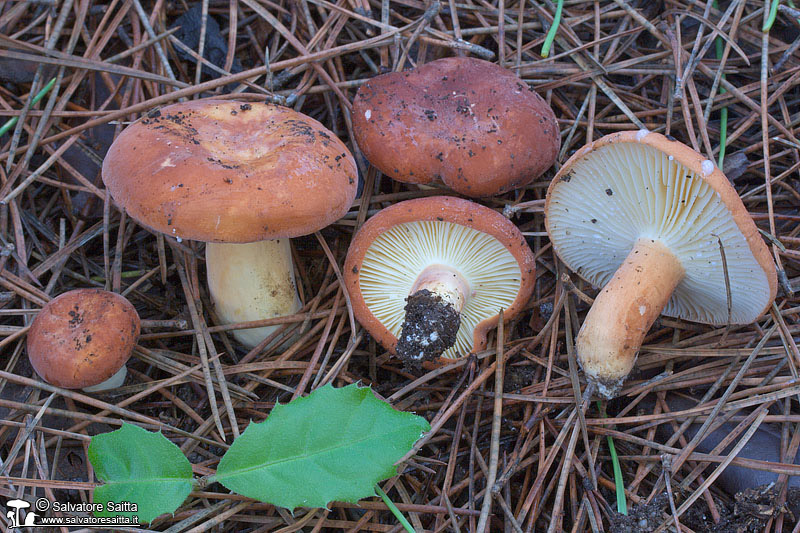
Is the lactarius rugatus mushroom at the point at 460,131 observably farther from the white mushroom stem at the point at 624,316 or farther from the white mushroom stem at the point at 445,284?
the white mushroom stem at the point at 624,316

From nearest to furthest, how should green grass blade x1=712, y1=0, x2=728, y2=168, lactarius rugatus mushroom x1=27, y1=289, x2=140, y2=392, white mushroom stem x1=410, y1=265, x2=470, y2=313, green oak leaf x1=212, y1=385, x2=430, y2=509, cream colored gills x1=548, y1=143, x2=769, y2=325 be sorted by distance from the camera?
green oak leaf x1=212, y1=385, x2=430, y2=509 → cream colored gills x1=548, y1=143, x2=769, y2=325 → lactarius rugatus mushroom x1=27, y1=289, x2=140, y2=392 → white mushroom stem x1=410, y1=265, x2=470, y2=313 → green grass blade x1=712, y1=0, x2=728, y2=168

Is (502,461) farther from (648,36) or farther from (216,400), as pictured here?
(648,36)

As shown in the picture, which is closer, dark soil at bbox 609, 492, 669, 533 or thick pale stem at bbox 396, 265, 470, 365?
dark soil at bbox 609, 492, 669, 533

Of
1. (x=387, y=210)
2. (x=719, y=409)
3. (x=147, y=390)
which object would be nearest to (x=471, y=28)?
(x=387, y=210)

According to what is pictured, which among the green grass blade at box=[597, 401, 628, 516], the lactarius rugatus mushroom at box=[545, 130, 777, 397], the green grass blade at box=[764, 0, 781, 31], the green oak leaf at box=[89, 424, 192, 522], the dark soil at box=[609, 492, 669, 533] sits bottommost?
the green grass blade at box=[597, 401, 628, 516]

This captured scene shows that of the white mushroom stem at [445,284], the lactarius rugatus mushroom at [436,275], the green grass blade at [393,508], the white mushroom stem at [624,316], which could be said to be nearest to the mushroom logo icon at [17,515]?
the green grass blade at [393,508]

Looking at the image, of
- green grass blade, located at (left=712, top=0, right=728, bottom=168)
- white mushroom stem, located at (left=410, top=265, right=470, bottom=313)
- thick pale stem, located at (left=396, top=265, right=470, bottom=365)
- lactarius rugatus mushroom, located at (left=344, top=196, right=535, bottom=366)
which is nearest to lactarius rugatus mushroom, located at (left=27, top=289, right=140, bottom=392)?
lactarius rugatus mushroom, located at (left=344, top=196, right=535, bottom=366)

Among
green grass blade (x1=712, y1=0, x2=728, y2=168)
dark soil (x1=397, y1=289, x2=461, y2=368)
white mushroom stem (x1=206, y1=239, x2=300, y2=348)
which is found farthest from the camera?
green grass blade (x1=712, y1=0, x2=728, y2=168)

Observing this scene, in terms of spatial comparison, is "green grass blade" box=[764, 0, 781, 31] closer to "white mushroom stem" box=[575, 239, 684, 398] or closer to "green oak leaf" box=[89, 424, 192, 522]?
"white mushroom stem" box=[575, 239, 684, 398]
